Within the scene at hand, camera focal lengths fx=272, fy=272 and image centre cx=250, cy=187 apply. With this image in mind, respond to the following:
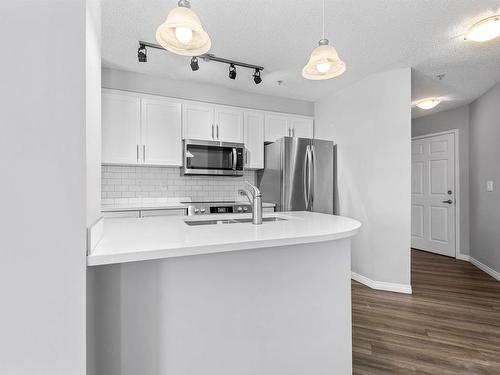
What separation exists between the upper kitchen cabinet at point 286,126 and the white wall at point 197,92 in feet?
0.41

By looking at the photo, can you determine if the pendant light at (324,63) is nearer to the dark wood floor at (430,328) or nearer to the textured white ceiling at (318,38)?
the textured white ceiling at (318,38)

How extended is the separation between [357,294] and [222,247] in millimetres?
2500

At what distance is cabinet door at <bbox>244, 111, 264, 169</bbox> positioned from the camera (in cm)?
395

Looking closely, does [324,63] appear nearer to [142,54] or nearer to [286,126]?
[142,54]

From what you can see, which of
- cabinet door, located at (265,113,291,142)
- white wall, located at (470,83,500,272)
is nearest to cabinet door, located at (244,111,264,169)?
cabinet door, located at (265,113,291,142)

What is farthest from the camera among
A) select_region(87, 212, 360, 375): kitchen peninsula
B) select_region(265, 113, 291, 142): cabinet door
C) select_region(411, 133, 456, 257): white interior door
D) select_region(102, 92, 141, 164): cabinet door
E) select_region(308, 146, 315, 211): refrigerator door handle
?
select_region(411, 133, 456, 257): white interior door

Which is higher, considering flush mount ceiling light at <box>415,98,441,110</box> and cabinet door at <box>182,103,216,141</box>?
flush mount ceiling light at <box>415,98,441,110</box>

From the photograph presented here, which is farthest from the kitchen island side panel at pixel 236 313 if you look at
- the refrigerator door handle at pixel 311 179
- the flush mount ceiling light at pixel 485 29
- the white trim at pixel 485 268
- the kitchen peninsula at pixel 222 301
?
the white trim at pixel 485 268

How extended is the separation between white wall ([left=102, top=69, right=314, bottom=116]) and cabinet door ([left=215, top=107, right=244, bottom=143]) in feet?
0.48

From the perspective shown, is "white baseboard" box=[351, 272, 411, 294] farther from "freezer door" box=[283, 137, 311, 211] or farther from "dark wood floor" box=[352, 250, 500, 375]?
"freezer door" box=[283, 137, 311, 211]

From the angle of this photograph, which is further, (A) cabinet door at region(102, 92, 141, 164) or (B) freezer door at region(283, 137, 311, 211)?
(B) freezer door at region(283, 137, 311, 211)

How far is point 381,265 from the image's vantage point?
318 centimetres

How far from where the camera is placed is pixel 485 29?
225cm

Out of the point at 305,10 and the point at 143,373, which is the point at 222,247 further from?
the point at 305,10
